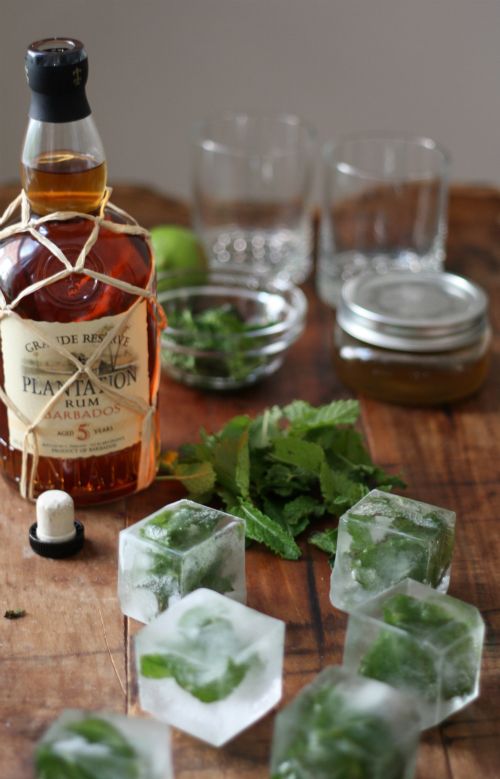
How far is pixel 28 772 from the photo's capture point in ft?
2.45

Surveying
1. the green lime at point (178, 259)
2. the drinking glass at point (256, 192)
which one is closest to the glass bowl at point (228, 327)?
the green lime at point (178, 259)

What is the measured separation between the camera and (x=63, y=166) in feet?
3.11

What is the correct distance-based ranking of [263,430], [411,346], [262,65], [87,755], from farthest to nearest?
[262,65] < [411,346] < [263,430] < [87,755]

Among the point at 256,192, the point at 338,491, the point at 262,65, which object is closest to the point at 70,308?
the point at 338,491

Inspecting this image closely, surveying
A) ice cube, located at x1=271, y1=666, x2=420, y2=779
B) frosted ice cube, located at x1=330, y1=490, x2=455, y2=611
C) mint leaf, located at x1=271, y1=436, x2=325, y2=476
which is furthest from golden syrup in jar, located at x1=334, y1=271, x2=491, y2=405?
ice cube, located at x1=271, y1=666, x2=420, y2=779

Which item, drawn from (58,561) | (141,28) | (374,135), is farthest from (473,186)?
(58,561)

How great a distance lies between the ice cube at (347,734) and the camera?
0.68 metres

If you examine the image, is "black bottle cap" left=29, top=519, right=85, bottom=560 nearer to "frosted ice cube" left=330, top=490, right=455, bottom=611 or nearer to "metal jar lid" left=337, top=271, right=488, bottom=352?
"frosted ice cube" left=330, top=490, right=455, bottom=611

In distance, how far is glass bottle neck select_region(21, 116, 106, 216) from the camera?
93cm

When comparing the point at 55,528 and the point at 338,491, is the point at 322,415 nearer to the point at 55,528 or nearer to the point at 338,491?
the point at 338,491

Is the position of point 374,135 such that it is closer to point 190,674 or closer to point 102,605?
point 102,605

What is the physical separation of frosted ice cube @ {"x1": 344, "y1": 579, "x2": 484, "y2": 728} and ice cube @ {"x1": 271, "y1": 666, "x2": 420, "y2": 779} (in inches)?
2.2

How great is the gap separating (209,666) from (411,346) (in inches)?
22.1

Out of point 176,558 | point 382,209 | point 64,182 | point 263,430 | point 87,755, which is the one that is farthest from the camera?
point 382,209
